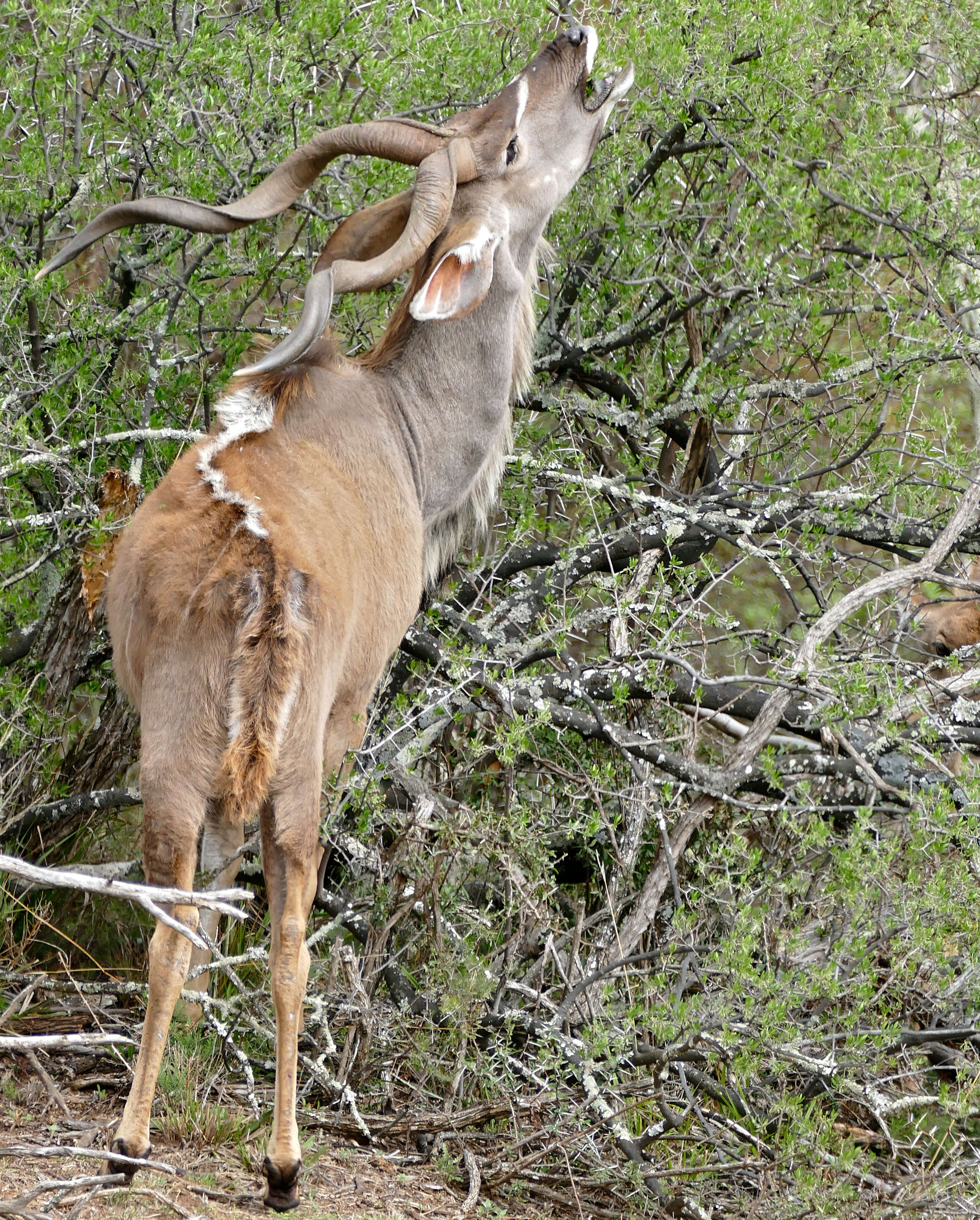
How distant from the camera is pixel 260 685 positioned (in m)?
3.20

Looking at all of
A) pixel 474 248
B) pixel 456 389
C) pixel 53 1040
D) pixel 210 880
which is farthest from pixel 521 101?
pixel 53 1040

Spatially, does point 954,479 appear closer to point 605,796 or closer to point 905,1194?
point 605,796

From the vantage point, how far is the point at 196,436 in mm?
4391

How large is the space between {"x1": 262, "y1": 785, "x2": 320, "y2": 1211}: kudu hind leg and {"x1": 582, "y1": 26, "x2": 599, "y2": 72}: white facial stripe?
2739 millimetres

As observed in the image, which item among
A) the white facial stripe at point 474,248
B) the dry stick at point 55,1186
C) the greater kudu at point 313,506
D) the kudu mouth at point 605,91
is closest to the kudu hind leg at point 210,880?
the greater kudu at point 313,506

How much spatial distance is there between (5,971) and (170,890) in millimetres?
2273

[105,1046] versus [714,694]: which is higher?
[714,694]

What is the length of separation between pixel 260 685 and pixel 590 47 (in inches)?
107

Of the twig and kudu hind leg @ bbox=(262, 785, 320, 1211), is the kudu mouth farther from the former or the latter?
the twig

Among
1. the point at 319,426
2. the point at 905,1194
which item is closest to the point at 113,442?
the point at 319,426

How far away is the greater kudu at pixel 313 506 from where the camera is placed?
321 cm

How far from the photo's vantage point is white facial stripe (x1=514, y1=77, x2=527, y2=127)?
4.53 metres

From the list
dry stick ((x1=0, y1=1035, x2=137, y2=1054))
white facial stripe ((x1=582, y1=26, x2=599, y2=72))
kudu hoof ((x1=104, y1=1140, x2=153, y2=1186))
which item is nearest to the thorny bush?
white facial stripe ((x1=582, y1=26, x2=599, y2=72))

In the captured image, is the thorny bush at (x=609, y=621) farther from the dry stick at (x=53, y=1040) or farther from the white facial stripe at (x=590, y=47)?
the dry stick at (x=53, y=1040)
